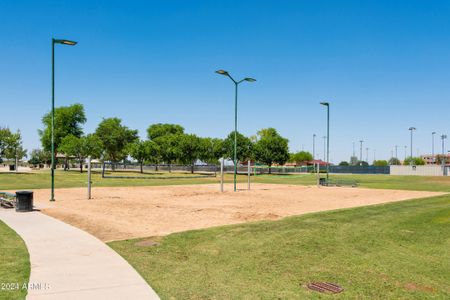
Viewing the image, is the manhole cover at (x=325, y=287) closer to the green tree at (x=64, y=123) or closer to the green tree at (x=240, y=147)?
the green tree at (x=240, y=147)

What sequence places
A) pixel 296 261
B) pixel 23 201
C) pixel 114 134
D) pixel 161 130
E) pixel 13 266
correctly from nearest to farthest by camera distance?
pixel 13 266, pixel 296 261, pixel 23 201, pixel 114 134, pixel 161 130

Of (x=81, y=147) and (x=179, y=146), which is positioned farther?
(x=179, y=146)

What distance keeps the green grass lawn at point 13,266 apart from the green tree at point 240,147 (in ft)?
242

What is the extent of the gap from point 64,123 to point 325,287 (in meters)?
91.8

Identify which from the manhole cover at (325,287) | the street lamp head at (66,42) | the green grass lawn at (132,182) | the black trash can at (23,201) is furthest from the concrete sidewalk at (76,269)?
the green grass lawn at (132,182)

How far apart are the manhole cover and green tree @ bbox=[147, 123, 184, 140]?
115m

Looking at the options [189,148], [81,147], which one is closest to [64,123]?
[81,147]

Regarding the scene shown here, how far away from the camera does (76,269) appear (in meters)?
7.34

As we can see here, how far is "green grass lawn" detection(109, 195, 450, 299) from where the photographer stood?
6473mm

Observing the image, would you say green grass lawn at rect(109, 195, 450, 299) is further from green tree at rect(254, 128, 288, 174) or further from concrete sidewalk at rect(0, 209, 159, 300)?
green tree at rect(254, 128, 288, 174)

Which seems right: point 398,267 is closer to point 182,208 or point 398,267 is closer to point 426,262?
point 426,262

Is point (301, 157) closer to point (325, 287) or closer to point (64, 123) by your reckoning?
point (64, 123)

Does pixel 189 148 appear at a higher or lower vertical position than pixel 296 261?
higher

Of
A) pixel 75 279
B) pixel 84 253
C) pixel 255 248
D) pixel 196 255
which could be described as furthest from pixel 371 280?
pixel 84 253
